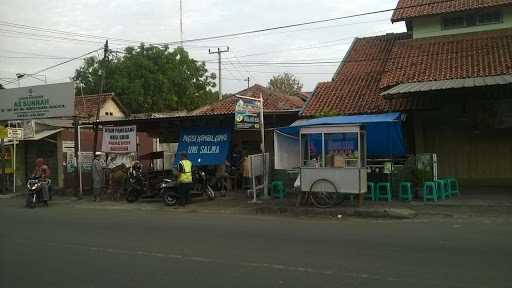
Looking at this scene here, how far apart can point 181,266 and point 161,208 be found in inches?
368

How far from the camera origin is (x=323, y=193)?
14883 millimetres

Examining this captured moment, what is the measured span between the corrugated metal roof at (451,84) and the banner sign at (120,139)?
372 inches

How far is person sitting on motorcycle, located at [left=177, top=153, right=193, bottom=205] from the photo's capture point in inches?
662

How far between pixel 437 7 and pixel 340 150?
8738 mm

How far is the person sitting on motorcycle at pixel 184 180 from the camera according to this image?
16812mm

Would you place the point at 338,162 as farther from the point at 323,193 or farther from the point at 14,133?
the point at 14,133

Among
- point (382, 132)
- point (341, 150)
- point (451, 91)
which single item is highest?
point (451, 91)

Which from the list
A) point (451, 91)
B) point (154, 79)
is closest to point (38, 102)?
point (451, 91)

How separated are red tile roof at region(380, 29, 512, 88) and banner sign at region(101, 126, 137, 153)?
30.1 ft

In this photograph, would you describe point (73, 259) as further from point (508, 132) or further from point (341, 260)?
point (508, 132)

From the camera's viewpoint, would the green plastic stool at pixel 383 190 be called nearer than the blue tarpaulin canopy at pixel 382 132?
Yes

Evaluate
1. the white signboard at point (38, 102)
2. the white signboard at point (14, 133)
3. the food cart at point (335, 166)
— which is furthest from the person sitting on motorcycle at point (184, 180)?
the white signboard at point (14, 133)

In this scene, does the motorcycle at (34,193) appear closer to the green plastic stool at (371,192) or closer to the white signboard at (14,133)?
the white signboard at (14,133)

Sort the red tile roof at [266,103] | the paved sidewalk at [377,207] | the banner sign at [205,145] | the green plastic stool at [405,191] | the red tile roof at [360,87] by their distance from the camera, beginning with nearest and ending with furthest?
the paved sidewalk at [377,207] → the green plastic stool at [405,191] → the red tile roof at [360,87] → the banner sign at [205,145] → the red tile roof at [266,103]
